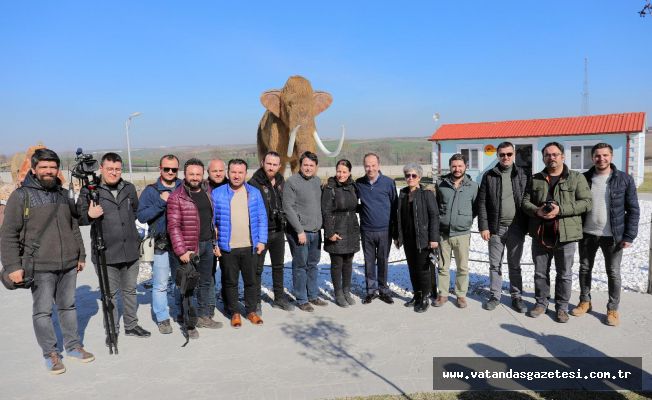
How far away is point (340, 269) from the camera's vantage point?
17.2ft

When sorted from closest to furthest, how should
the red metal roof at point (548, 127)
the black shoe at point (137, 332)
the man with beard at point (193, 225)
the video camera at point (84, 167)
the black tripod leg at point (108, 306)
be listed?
1. the video camera at point (84, 167)
2. the black tripod leg at point (108, 306)
3. the man with beard at point (193, 225)
4. the black shoe at point (137, 332)
5. the red metal roof at point (548, 127)

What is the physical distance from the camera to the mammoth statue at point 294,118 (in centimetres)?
841

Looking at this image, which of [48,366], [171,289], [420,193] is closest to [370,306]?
[420,193]

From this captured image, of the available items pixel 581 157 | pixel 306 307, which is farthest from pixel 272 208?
pixel 581 157

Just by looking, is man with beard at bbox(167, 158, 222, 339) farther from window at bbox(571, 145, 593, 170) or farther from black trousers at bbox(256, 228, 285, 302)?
window at bbox(571, 145, 593, 170)

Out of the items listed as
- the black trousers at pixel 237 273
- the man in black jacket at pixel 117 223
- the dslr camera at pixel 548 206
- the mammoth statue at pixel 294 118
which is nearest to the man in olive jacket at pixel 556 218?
the dslr camera at pixel 548 206

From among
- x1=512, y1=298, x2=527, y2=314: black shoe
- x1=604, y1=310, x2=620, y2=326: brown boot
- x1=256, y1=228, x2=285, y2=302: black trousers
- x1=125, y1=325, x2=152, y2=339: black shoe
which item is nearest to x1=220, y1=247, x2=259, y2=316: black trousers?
x1=256, y1=228, x2=285, y2=302: black trousers

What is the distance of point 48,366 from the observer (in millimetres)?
3766

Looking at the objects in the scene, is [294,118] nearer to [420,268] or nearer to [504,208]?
[420,268]

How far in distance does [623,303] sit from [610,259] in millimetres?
965

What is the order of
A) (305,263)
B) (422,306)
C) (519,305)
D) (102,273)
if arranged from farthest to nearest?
(305,263) < (422,306) < (519,305) < (102,273)

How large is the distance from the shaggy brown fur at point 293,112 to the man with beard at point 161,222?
4.04 metres

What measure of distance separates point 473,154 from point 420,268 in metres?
17.1

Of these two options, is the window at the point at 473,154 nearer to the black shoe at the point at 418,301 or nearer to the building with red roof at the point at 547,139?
the building with red roof at the point at 547,139
